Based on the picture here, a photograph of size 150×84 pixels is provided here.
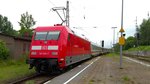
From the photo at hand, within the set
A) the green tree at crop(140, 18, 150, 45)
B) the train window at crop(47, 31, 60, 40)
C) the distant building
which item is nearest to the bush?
the distant building

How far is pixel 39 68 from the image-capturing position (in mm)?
21578

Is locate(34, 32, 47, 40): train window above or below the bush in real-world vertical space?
above

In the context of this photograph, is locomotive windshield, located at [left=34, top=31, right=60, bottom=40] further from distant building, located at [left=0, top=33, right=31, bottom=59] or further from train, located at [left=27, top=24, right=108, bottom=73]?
distant building, located at [left=0, top=33, right=31, bottom=59]

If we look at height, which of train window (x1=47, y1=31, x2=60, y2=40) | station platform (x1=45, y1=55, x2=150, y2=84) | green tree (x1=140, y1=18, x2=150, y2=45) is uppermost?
green tree (x1=140, y1=18, x2=150, y2=45)

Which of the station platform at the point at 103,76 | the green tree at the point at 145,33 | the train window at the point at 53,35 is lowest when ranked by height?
the station platform at the point at 103,76

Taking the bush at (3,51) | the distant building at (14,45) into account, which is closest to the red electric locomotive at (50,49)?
the bush at (3,51)

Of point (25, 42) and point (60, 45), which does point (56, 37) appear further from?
point (25, 42)

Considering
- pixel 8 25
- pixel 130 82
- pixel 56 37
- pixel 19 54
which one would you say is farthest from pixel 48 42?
pixel 8 25

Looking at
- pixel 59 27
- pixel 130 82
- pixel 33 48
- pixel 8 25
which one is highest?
pixel 8 25

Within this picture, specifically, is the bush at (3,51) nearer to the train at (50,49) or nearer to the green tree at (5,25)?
the train at (50,49)

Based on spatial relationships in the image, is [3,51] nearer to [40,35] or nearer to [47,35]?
[40,35]

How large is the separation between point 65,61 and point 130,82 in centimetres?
596

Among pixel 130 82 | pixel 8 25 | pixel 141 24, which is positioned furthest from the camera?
pixel 141 24

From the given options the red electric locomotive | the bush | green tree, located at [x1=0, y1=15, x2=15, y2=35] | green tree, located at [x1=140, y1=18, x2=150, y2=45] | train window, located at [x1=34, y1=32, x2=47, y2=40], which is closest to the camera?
the red electric locomotive
